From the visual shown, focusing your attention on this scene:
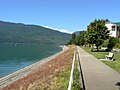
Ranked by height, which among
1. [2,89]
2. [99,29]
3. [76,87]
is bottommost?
[2,89]

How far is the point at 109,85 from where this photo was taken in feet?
52.3

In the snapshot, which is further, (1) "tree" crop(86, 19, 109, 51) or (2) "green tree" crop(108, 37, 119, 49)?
(2) "green tree" crop(108, 37, 119, 49)

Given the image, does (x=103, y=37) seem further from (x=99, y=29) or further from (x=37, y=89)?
(x=37, y=89)

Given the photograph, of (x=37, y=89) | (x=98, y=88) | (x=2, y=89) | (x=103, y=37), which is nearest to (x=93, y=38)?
(x=103, y=37)

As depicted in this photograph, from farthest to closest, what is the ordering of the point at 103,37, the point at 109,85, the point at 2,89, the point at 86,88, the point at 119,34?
1. the point at 119,34
2. the point at 103,37
3. the point at 2,89
4. the point at 109,85
5. the point at 86,88

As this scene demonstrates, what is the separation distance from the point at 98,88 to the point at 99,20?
65843 mm

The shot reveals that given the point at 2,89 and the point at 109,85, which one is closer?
the point at 109,85

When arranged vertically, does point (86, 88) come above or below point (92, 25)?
below

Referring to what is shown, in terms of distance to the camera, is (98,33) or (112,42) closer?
(98,33)

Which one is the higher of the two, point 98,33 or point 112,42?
point 98,33

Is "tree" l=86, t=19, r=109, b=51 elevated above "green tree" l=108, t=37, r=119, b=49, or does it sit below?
above

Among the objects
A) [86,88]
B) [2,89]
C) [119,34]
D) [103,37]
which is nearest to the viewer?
[86,88]

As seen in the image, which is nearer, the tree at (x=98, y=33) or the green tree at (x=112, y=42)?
the tree at (x=98, y=33)

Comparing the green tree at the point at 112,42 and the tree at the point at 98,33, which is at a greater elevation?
the tree at the point at 98,33
